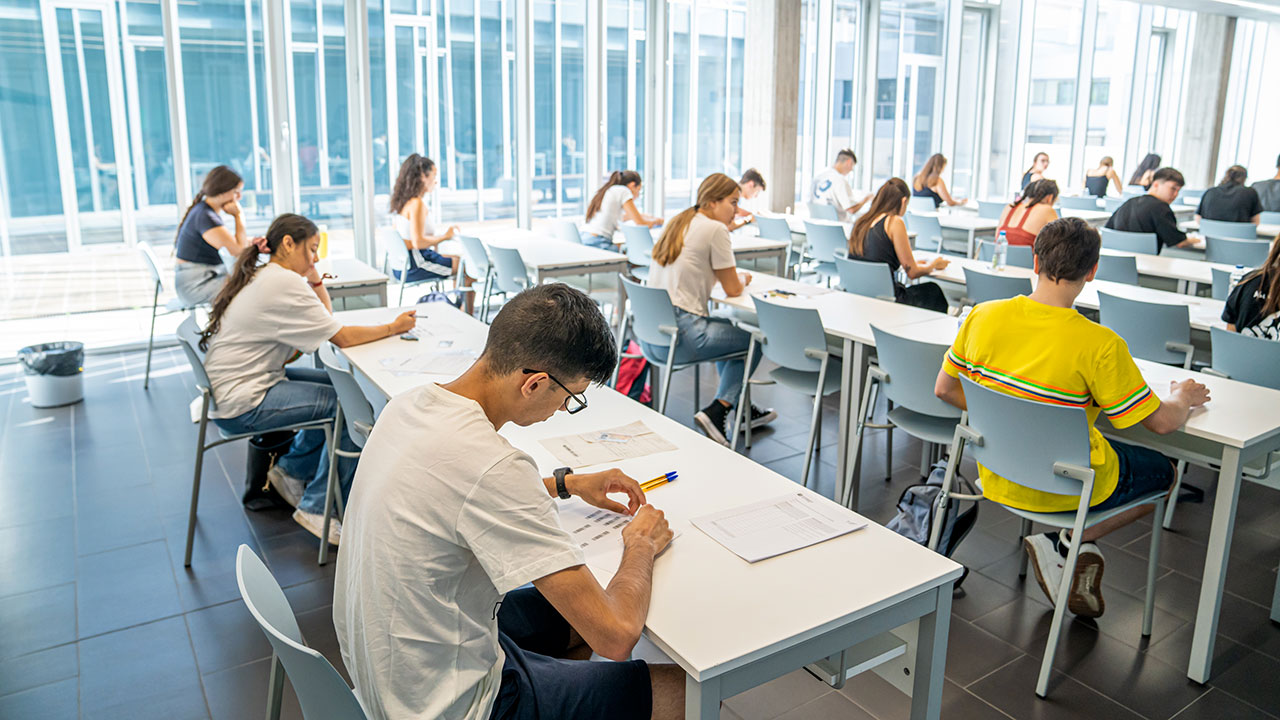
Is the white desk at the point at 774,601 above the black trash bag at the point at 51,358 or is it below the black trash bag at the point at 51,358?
above

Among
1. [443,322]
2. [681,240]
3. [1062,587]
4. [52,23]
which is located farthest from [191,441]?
[1062,587]

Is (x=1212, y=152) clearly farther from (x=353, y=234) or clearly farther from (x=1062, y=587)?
(x=1062, y=587)

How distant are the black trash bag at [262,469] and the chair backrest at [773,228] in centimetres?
440

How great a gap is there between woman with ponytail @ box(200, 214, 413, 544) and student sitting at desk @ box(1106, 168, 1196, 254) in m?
5.56

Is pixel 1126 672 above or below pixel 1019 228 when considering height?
below

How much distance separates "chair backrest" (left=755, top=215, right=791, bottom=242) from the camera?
23.3ft

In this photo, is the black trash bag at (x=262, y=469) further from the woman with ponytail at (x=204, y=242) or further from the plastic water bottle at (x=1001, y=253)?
the plastic water bottle at (x=1001, y=253)

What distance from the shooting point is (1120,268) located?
5.13 meters

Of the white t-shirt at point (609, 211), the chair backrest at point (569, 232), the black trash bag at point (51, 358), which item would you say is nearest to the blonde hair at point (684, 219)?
the chair backrest at point (569, 232)

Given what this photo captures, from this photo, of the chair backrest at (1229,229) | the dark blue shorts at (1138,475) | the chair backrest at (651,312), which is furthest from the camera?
the chair backrest at (1229,229)

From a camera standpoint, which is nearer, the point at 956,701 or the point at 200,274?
the point at 956,701

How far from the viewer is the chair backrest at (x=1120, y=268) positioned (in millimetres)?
5078

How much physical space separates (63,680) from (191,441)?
2.09 meters

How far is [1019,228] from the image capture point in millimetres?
5672
